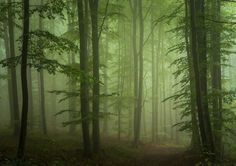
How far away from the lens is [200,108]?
1373 cm

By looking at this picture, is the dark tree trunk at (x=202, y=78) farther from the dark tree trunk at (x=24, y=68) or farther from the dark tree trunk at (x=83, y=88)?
the dark tree trunk at (x=24, y=68)

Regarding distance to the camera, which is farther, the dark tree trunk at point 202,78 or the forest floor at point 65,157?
the dark tree trunk at point 202,78

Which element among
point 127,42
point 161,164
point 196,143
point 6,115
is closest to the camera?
point 161,164

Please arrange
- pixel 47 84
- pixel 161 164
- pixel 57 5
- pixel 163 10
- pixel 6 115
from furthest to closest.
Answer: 1. pixel 47 84
2. pixel 6 115
3. pixel 163 10
4. pixel 161 164
5. pixel 57 5

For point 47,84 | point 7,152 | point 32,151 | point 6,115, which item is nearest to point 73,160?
point 32,151

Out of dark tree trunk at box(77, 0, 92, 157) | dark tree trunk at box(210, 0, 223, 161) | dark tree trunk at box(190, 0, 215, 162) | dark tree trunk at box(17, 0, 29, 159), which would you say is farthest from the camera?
dark tree trunk at box(77, 0, 92, 157)

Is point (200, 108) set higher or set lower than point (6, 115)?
higher

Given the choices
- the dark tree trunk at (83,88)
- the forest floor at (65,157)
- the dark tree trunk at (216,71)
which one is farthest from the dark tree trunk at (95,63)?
the dark tree trunk at (216,71)

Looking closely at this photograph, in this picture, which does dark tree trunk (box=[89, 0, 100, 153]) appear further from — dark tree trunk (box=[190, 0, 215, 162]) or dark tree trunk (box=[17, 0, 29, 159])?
dark tree trunk (box=[190, 0, 215, 162])

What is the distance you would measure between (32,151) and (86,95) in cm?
→ 370

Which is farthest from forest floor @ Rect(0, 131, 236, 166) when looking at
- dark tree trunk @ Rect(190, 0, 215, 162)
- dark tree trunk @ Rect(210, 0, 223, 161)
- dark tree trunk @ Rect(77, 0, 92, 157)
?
dark tree trunk @ Rect(210, 0, 223, 161)

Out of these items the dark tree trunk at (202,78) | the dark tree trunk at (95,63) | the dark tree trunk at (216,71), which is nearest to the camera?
the dark tree trunk at (202,78)

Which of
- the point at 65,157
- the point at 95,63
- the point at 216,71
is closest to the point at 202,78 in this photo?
the point at 216,71

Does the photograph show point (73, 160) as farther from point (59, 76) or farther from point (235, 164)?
point (59, 76)
